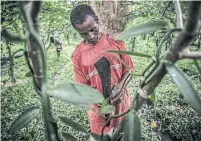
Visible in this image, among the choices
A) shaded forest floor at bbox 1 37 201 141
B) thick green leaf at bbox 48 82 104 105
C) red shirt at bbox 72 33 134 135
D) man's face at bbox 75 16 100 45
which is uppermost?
man's face at bbox 75 16 100 45

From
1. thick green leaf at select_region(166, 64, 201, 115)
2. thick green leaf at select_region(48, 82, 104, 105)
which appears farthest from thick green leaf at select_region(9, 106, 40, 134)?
thick green leaf at select_region(166, 64, 201, 115)

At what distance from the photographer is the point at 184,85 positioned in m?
0.34

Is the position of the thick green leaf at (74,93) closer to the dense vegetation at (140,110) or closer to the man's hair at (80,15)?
the man's hair at (80,15)

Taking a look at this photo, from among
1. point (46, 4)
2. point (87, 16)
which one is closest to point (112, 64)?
point (87, 16)

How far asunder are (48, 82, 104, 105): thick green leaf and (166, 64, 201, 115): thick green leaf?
0.33 ft

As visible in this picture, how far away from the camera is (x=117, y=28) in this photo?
1872mm

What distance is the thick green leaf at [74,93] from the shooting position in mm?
322

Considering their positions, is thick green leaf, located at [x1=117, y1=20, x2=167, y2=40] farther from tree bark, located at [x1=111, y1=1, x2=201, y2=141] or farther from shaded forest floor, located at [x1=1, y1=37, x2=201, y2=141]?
shaded forest floor, located at [x1=1, y1=37, x2=201, y2=141]

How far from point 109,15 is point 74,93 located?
158 cm

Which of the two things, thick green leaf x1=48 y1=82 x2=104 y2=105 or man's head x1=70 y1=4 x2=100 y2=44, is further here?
man's head x1=70 y1=4 x2=100 y2=44

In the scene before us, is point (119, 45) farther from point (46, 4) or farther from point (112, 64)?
point (46, 4)

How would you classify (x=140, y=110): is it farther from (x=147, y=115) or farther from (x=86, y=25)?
(x=86, y=25)

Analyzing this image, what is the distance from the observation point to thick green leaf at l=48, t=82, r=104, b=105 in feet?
1.06

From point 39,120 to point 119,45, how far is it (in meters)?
1.31
